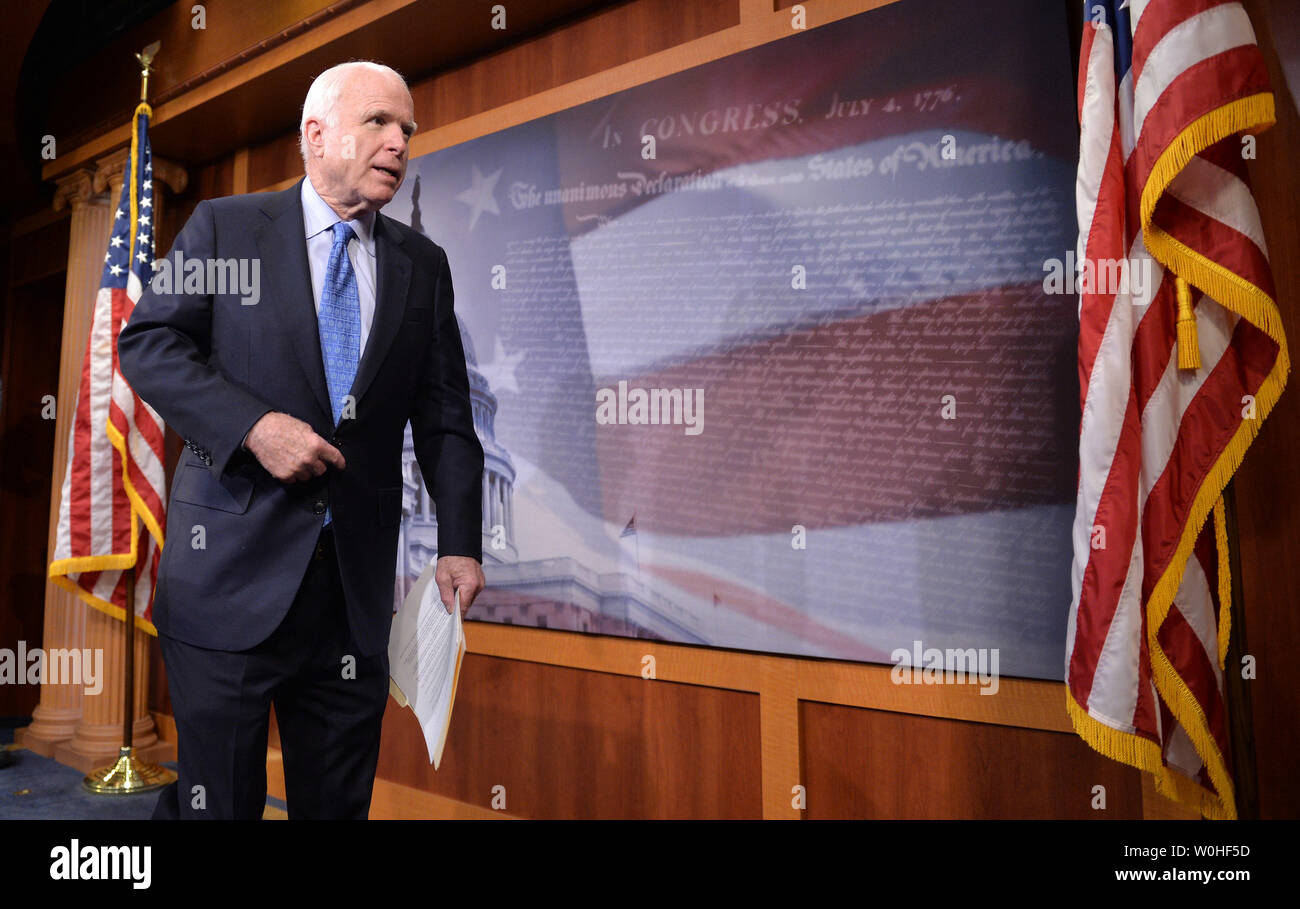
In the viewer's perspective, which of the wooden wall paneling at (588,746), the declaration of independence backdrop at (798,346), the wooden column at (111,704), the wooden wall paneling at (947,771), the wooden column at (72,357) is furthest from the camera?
the wooden column at (72,357)

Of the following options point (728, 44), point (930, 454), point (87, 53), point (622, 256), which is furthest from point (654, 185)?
point (87, 53)

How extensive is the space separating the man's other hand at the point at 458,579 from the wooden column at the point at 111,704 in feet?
9.78

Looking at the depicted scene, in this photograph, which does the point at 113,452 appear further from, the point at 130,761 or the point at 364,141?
the point at 364,141

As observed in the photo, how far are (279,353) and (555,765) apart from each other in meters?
1.71

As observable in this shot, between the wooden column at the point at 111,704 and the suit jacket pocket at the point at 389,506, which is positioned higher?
the suit jacket pocket at the point at 389,506

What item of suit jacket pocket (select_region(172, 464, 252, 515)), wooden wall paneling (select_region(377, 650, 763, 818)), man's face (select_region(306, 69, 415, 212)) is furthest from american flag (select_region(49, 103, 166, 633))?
man's face (select_region(306, 69, 415, 212))

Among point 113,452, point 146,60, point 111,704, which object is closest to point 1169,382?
point 113,452

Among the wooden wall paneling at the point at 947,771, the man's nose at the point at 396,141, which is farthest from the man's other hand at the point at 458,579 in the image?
the wooden wall paneling at the point at 947,771

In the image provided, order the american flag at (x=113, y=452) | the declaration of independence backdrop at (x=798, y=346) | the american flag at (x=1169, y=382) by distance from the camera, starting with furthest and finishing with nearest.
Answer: the american flag at (x=113, y=452)
the declaration of independence backdrop at (x=798, y=346)
the american flag at (x=1169, y=382)

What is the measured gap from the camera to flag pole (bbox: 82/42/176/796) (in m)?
3.20

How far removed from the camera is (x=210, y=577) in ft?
3.99

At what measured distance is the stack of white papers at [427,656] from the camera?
127 centimetres

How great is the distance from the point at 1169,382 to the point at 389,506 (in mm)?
1442

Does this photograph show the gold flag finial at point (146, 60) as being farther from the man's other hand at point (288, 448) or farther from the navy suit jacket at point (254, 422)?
the man's other hand at point (288, 448)
